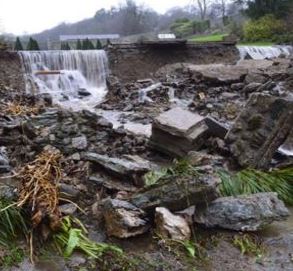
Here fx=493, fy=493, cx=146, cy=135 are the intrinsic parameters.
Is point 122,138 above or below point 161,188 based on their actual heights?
below

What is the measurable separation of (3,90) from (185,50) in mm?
8529

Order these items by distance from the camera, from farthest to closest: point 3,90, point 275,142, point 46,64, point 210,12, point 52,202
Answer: point 210,12 < point 46,64 < point 3,90 < point 275,142 < point 52,202

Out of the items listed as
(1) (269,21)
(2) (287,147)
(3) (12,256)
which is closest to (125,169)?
(3) (12,256)

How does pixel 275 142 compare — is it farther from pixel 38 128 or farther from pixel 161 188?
pixel 38 128

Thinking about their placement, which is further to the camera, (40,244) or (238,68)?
(238,68)

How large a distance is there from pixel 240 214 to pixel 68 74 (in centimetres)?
1529

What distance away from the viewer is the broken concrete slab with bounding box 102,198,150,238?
3875 millimetres

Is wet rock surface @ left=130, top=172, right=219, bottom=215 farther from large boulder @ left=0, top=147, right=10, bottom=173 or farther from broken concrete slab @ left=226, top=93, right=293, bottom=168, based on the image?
large boulder @ left=0, top=147, right=10, bottom=173

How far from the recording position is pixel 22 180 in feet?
13.9

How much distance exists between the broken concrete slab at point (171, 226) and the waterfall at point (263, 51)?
62.0ft

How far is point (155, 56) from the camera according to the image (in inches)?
796

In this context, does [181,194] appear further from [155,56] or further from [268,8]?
[268,8]

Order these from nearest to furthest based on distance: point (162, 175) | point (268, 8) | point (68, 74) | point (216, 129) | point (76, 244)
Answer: point (76, 244)
point (162, 175)
point (216, 129)
point (68, 74)
point (268, 8)

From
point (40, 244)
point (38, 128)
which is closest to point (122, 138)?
point (38, 128)
